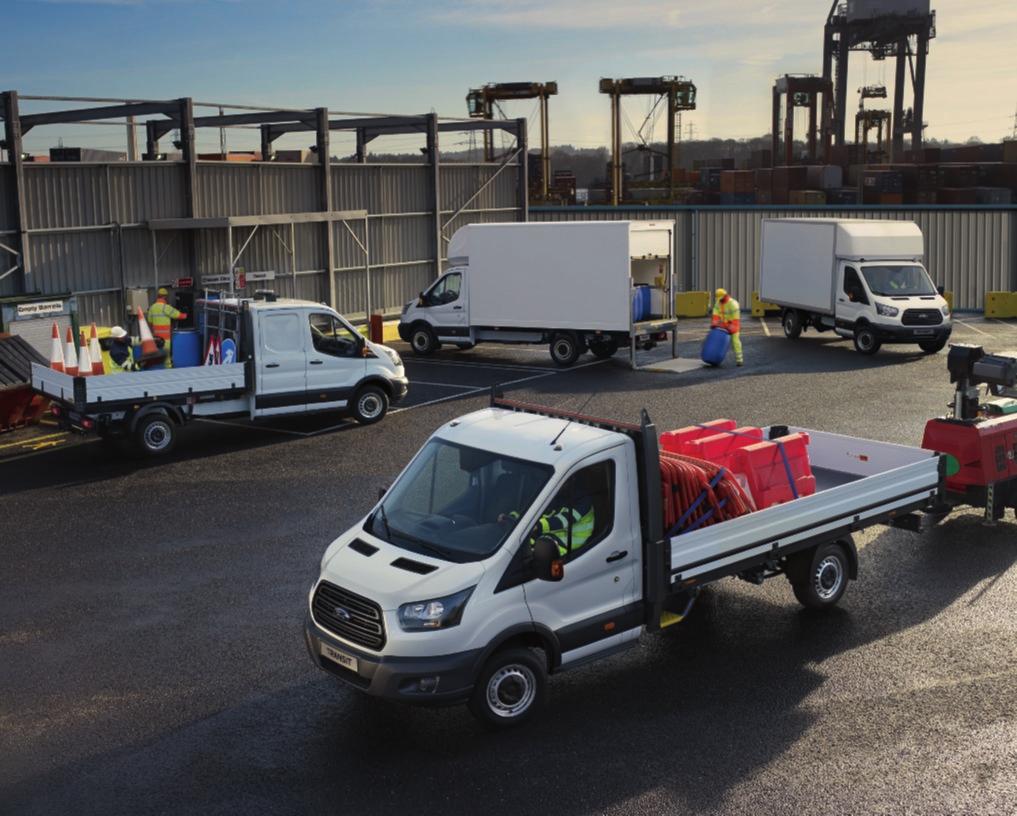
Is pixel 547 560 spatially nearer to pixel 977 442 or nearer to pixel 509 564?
pixel 509 564

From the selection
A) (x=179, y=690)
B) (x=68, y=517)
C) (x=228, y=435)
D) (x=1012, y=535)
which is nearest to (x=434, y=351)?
(x=228, y=435)

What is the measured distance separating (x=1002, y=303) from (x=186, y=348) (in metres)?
24.0

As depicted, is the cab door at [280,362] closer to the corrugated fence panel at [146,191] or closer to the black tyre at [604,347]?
the black tyre at [604,347]

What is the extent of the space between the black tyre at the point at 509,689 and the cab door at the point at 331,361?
10703 millimetres

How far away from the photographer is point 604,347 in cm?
2511

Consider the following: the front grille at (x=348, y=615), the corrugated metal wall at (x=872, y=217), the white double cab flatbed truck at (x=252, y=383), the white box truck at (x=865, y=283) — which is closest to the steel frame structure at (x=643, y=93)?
the corrugated metal wall at (x=872, y=217)

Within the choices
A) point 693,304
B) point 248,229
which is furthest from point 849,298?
point 248,229

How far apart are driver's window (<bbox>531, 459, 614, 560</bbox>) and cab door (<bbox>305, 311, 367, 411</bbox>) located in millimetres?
10326

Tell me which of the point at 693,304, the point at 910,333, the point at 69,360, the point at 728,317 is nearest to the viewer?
the point at 69,360

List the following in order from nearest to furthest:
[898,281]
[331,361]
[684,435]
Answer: [684,435] < [331,361] < [898,281]

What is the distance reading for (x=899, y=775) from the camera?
742 centimetres

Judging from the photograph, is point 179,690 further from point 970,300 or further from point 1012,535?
point 970,300

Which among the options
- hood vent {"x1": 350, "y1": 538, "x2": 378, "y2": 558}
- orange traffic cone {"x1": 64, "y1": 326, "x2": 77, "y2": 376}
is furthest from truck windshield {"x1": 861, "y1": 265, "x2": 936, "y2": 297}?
hood vent {"x1": 350, "y1": 538, "x2": 378, "y2": 558}

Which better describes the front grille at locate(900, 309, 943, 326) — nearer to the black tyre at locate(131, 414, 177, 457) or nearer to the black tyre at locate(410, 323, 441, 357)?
the black tyre at locate(410, 323, 441, 357)
